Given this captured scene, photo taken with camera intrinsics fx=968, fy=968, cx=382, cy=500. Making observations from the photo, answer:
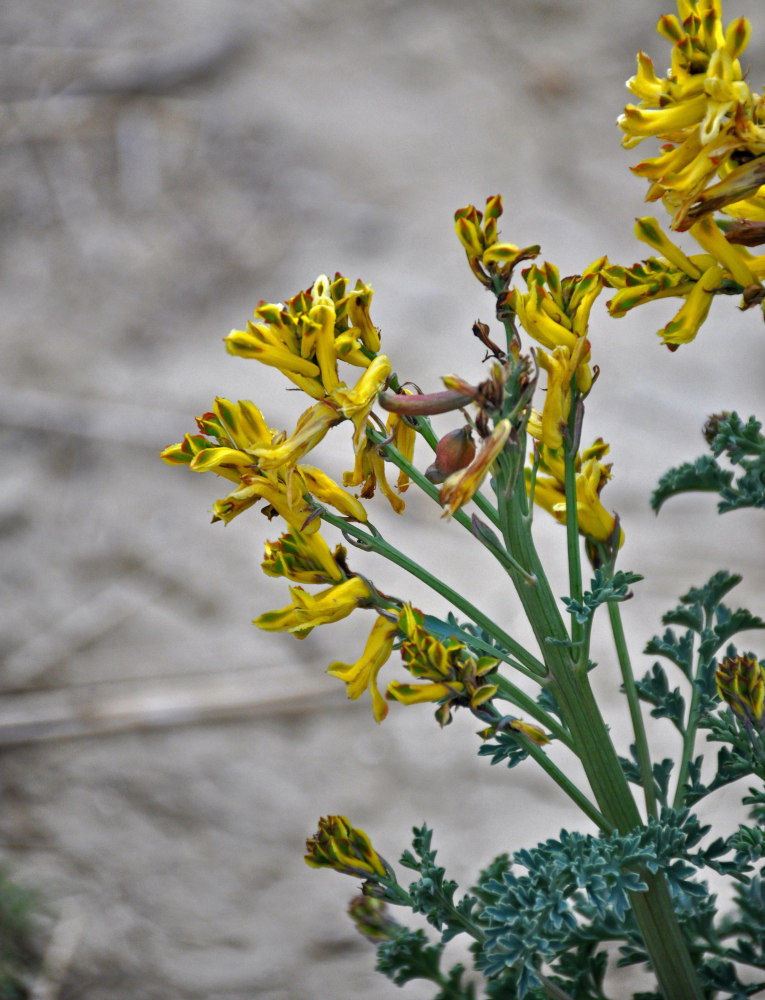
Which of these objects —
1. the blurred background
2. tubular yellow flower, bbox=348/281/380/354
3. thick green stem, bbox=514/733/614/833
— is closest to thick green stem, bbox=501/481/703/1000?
thick green stem, bbox=514/733/614/833

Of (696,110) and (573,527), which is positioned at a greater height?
(696,110)

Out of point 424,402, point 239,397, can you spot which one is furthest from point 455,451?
point 239,397

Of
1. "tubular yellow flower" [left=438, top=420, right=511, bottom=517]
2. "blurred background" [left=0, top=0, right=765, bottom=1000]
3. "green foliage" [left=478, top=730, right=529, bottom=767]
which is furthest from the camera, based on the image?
"blurred background" [left=0, top=0, right=765, bottom=1000]

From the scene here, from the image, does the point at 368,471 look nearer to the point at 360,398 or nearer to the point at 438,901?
the point at 360,398

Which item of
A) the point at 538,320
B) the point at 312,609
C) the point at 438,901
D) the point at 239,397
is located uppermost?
the point at 239,397

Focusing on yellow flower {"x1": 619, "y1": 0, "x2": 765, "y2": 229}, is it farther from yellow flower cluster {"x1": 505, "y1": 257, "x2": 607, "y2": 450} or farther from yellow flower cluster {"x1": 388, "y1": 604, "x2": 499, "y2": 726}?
yellow flower cluster {"x1": 388, "y1": 604, "x2": 499, "y2": 726}

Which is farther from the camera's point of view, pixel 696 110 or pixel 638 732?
pixel 638 732
